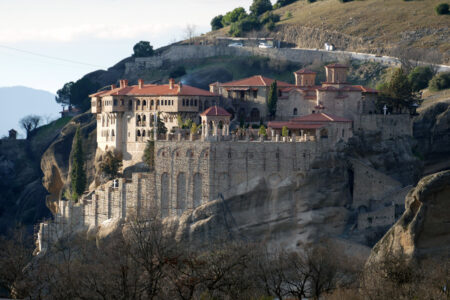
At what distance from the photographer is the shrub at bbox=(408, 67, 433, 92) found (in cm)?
12988

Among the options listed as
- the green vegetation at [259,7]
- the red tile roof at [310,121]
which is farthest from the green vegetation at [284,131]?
the green vegetation at [259,7]

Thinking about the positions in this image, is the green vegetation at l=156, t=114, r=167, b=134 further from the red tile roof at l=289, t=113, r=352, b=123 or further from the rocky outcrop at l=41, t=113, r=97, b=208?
the rocky outcrop at l=41, t=113, r=97, b=208

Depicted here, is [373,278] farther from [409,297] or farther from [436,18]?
[436,18]

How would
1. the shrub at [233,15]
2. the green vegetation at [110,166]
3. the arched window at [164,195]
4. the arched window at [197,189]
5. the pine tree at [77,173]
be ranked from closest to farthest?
the arched window at [197,189]
the arched window at [164,195]
the green vegetation at [110,166]
the pine tree at [77,173]
the shrub at [233,15]

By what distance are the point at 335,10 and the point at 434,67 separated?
36.6 meters

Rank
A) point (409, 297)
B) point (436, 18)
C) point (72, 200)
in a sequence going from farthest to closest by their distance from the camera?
1. point (436, 18)
2. point (72, 200)
3. point (409, 297)

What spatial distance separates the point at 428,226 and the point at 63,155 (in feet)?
231

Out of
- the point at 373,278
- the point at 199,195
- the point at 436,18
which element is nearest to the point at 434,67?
the point at 436,18

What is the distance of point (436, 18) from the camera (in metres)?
156

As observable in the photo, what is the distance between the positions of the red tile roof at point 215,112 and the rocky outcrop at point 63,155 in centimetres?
2305

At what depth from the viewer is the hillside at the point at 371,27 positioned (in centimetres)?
15075

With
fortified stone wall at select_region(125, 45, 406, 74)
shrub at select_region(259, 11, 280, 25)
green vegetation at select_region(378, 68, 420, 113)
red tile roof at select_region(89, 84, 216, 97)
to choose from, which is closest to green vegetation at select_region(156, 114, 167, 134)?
red tile roof at select_region(89, 84, 216, 97)

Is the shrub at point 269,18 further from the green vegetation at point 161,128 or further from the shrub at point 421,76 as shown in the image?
the green vegetation at point 161,128

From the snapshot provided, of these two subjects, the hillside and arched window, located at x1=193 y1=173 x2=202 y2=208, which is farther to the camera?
the hillside
